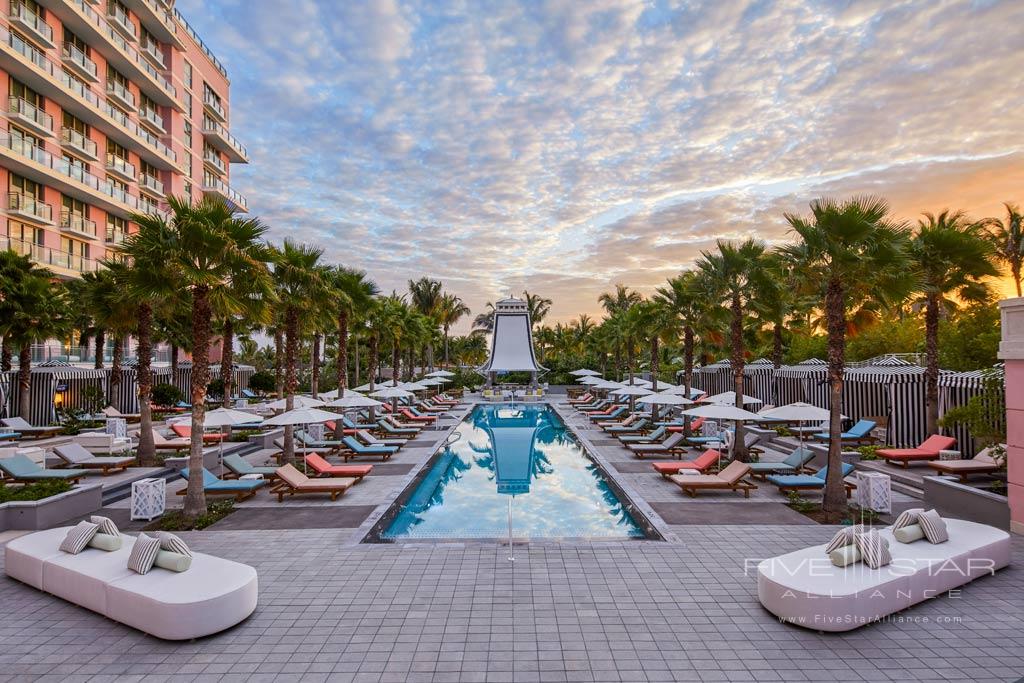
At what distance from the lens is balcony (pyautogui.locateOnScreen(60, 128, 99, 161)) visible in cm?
3066

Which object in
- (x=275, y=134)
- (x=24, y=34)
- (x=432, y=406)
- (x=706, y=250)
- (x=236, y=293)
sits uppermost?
(x=24, y=34)

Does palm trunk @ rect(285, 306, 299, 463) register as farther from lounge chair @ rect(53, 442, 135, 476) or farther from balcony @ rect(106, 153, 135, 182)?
balcony @ rect(106, 153, 135, 182)

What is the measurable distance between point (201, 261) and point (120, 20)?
114 feet

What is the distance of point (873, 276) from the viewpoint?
1031 centimetres

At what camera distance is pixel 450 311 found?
201 ft

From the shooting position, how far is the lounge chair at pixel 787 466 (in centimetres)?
1370

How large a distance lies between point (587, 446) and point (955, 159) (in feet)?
48.8

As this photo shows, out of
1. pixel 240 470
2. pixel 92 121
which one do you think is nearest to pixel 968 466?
pixel 240 470

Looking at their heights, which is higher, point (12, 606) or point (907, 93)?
point (907, 93)

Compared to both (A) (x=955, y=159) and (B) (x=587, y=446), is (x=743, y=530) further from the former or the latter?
(A) (x=955, y=159)

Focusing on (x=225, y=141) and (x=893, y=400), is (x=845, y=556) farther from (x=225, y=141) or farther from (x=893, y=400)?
(x=225, y=141)

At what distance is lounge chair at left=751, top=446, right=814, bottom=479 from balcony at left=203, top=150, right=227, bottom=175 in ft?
153

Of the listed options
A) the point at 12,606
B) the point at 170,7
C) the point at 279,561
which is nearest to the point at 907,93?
the point at 279,561

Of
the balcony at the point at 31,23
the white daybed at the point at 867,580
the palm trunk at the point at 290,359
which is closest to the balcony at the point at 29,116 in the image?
the balcony at the point at 31,23
